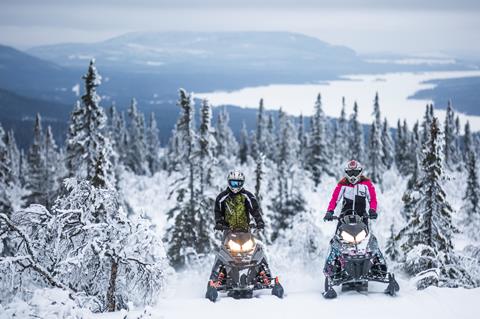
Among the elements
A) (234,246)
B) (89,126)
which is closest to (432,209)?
(234,246)

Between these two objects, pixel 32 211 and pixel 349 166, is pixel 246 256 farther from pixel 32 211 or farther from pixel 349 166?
pixel 32 211

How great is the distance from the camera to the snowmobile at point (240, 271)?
30.5 ft

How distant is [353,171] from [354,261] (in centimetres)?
190

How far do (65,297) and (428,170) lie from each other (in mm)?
12748

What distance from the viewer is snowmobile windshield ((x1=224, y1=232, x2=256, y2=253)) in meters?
9.48

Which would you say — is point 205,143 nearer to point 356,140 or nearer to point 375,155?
point 375,155

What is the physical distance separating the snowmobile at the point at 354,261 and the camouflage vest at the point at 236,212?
197 cm

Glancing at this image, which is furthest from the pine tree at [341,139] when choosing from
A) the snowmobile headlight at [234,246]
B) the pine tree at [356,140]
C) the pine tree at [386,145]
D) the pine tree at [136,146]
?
the snowmobile headlight at [234,246]

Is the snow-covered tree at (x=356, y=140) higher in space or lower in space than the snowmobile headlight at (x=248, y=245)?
lower

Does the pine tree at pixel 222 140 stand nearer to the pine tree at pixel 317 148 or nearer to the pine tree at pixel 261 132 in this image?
the pine tree at pixel 261 132

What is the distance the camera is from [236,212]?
10062mm

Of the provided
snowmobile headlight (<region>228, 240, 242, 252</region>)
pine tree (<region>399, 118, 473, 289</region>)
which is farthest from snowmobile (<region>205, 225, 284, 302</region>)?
pine tree (<region>399, 118, 473, 289</region>)

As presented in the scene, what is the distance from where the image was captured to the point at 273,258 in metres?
18.5

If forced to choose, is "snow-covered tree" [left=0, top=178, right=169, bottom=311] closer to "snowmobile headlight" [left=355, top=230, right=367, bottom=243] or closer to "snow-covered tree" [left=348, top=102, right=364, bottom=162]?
"snowmobile headlight" [left=355, top=230, right=367, bottom=243]
